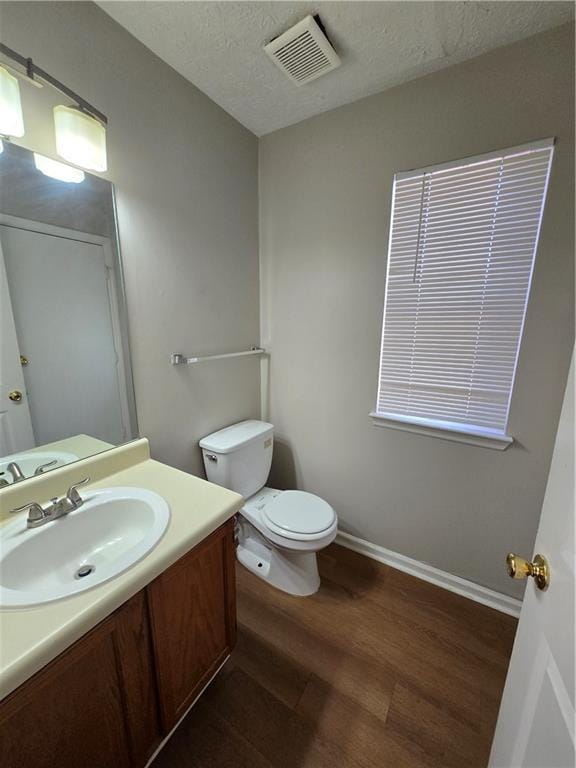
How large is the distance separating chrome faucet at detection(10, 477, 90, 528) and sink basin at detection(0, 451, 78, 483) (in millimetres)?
106

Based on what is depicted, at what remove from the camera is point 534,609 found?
0.65 metres

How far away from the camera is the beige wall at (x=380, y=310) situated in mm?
1209

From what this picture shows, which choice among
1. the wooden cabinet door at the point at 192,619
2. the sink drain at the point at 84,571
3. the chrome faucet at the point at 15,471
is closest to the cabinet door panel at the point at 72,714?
the wooden cabinet door at the point at 192,619

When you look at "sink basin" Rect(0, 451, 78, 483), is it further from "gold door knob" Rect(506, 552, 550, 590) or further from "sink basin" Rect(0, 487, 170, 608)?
"gold door knob" Rect(506, 552, 550, 590)

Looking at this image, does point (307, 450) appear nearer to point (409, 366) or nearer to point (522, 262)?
point (409, 366)

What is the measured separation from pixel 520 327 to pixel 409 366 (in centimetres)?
48

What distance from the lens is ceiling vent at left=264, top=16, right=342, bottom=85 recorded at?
1.11m

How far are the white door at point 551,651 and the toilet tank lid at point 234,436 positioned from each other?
1264 millimetres

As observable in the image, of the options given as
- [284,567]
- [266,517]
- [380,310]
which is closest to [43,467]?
[266,517]

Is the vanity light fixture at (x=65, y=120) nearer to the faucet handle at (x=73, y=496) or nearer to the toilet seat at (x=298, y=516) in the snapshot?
the faucet handle at (x=73, y=496)

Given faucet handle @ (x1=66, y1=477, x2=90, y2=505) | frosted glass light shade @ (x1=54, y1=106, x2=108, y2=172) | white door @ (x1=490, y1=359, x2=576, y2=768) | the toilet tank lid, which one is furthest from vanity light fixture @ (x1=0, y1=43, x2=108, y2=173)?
white door @ (x1=490, y1=359, x2=576, y2=768)

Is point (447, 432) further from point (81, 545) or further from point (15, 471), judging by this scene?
point (15, 471)

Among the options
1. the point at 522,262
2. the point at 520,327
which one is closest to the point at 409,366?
the point at 520,327

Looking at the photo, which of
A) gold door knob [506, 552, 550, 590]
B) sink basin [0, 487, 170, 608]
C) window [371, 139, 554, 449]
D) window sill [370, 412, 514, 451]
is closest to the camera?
gold door knob [506, 552, 550, 590]
